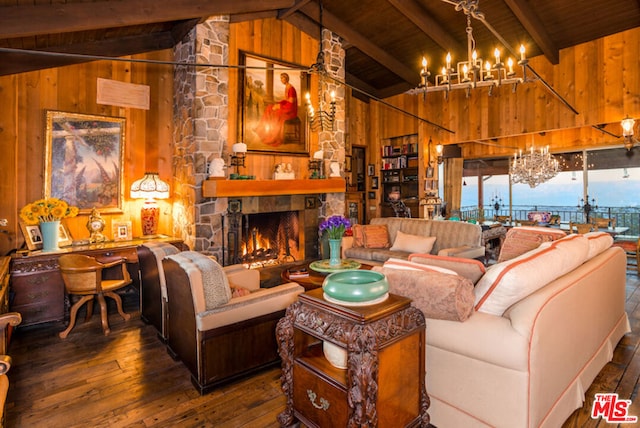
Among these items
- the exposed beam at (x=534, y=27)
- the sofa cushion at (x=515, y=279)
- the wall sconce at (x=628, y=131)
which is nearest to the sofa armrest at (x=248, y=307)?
the sofa cushion at (x=515, y=279)

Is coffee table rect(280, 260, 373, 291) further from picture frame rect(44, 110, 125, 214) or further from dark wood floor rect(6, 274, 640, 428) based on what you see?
picture frame rect(44, 110, 125, 214)

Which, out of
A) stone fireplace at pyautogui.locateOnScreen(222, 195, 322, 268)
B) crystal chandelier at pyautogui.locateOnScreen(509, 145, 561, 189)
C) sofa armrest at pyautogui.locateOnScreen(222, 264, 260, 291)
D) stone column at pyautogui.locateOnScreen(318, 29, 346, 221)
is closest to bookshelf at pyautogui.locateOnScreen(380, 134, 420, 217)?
crystal chandelier at pyautogui.locateOnScreen(509, 145, 561, 189)

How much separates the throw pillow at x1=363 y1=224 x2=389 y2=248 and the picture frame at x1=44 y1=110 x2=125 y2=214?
354cm

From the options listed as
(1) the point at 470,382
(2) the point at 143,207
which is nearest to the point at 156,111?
(2) the point at 143,207

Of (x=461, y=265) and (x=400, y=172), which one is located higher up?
(x=400, y=172)

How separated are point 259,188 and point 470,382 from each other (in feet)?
12.8

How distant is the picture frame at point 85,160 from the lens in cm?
426

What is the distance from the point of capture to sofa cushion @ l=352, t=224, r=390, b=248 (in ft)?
17.5

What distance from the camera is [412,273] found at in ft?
6.49

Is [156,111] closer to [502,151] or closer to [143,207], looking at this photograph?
[143,207]

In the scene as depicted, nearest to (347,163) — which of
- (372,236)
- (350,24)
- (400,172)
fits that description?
(400,172)

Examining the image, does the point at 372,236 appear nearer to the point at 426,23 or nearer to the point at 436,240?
the point at 436,240

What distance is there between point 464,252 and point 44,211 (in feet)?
16.0

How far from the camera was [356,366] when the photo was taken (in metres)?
1.50
